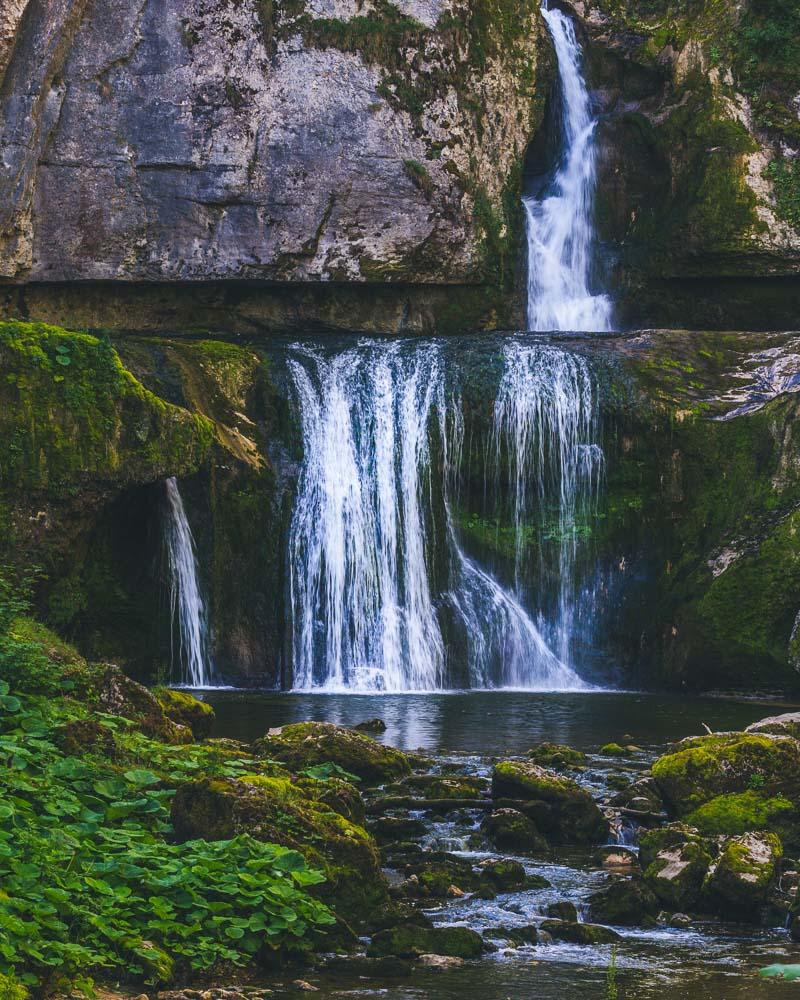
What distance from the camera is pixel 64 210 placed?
2031 cm

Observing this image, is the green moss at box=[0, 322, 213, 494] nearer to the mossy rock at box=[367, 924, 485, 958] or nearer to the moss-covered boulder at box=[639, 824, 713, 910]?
the moss-covered boulder at box=[639, 824, 713, 910]

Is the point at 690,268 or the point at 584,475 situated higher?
the point at 690,268

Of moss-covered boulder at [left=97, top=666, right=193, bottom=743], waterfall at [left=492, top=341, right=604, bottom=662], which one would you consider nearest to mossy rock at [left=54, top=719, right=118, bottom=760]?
moss-covered boulder at [left=97, top=666, right=193, bottom=743]

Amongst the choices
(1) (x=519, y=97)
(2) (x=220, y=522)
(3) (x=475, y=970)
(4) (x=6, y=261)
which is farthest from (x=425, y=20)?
(3) (x=475, y=970)

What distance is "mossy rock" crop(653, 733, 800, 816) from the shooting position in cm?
877

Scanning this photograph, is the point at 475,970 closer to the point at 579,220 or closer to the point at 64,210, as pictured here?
the point at 64,210

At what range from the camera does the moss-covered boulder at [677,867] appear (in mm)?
7527

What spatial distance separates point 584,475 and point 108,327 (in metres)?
7.61

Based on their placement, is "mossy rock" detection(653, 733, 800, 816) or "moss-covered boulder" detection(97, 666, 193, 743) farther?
"moss-covered boulder" detection(97, 666, 193, 743)

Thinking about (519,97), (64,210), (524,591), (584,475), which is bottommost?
(524,591)

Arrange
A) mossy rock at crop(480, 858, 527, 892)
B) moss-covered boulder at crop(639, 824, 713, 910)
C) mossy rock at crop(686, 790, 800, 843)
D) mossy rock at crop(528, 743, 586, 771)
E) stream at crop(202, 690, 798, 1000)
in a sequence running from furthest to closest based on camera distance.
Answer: mossy rock at crop(528, 743, 586, 771), mossy rock at crop(686, 790, 800, 843), mossy rock at crop(480, 858, 527, 892), moss-covered boulder at crop(639, 824, 713, 910), stream at crop(202, 690, 798, 1000)

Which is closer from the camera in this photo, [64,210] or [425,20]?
[64,210]

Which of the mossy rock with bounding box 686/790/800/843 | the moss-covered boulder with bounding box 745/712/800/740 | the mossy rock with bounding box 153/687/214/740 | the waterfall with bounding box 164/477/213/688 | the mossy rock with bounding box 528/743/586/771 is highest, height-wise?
the waterfall with bounding box 164/477/213/688

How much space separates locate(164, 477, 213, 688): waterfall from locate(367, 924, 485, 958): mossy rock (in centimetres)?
1071
